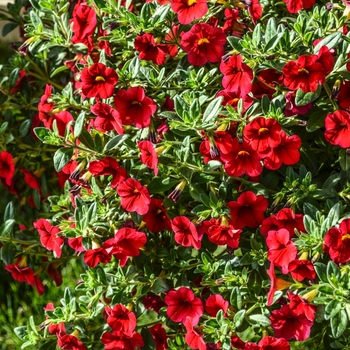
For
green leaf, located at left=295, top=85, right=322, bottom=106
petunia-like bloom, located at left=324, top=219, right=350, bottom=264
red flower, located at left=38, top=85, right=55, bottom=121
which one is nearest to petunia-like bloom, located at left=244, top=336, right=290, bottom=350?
petunia-like bloom, located at left=324, top=219, right=350, bottom=264

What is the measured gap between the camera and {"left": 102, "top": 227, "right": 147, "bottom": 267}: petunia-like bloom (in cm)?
184

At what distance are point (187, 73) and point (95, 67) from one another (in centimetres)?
27

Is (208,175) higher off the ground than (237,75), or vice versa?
(237,75)

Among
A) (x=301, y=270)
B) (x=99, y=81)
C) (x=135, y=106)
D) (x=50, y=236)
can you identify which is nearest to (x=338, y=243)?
(x=301, y=270)

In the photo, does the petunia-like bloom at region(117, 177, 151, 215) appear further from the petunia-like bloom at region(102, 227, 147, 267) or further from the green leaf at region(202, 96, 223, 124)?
the green leaf at region(202, 96, 223, 124)

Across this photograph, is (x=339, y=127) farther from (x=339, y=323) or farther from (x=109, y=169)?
(x=109, y=169)

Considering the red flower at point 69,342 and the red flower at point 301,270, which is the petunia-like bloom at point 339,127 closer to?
the red flower at point 301,270

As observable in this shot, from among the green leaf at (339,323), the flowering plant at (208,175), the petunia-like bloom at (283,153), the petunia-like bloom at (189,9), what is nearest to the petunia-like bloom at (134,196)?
the flowering plant at (208,175)

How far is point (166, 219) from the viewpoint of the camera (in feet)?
6.47

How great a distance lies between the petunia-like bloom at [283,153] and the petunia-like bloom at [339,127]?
9 cm

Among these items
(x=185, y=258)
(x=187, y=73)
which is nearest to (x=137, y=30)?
(x=187, y=73)

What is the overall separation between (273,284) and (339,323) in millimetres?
185

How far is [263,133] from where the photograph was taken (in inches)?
67.6

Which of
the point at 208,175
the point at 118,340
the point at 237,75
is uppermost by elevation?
the point at 237,75
